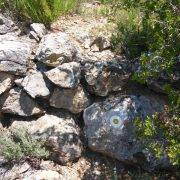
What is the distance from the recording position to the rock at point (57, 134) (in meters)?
5.76

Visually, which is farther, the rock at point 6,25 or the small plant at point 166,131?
the rock at point 6,25

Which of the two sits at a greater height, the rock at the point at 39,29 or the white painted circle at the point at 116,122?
the rock at the point at 39,29

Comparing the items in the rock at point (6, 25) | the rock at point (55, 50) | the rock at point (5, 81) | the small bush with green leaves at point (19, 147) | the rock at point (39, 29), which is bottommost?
the small bush with green leaves at point (19, 147)

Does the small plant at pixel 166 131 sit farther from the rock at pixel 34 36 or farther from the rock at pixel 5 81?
the rock at pixel 34 36

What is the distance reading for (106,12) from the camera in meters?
6.88

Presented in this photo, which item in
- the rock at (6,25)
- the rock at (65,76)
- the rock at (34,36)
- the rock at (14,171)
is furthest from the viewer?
the rock at (6,25)

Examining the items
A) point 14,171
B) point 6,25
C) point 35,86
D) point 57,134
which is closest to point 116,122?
point 57,134

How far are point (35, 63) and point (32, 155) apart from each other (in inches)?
53.5

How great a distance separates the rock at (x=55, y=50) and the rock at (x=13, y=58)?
0.21 m

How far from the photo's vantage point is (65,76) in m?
5.70

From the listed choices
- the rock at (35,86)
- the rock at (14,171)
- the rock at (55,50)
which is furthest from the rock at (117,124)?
the rock at (14,171)

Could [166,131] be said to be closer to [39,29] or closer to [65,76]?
[65,76]

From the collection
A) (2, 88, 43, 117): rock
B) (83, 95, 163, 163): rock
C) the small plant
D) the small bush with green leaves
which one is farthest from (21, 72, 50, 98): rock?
the small plant

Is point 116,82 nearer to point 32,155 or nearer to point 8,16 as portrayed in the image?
point 32,155
